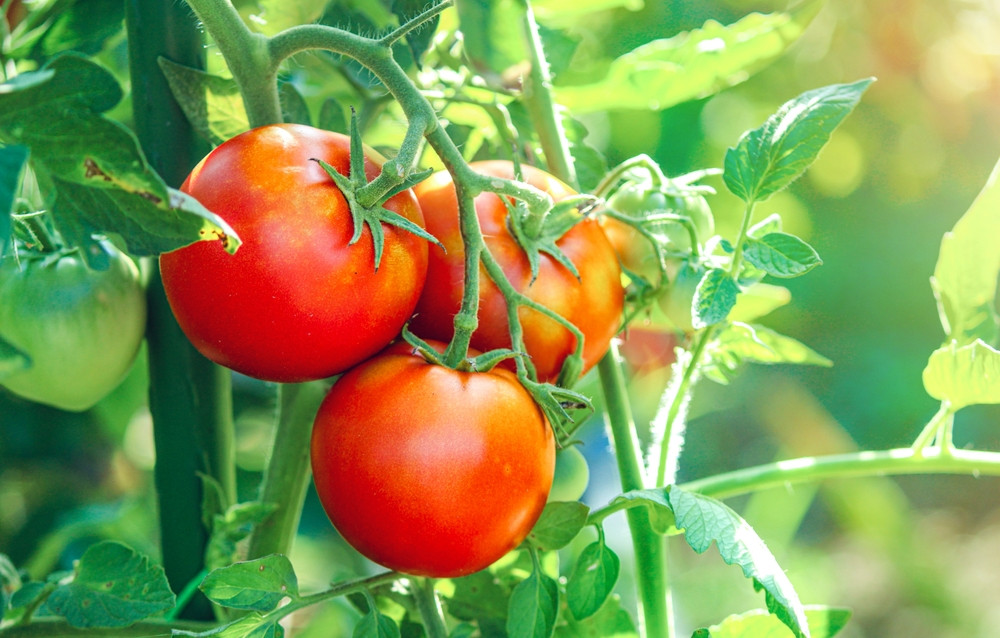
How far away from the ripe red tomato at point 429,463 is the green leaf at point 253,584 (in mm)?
36

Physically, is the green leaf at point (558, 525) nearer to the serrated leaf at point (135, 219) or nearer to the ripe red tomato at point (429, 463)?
the ripe red tomato at point (429, 463)

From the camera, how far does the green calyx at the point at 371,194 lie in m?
0.38

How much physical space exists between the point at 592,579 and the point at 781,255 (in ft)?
0.61

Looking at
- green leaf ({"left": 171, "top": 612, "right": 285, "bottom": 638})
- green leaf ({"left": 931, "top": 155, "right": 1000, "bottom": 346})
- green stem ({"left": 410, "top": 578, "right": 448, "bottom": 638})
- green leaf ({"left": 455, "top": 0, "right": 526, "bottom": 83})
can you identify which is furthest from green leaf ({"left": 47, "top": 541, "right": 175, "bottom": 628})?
green leaf ({"left": 931, "top": 155, "right": 1000, "bottom": 346})

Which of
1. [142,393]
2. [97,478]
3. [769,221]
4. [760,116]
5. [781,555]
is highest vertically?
[769,221]

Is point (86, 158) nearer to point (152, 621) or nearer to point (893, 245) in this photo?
point (152, 621)

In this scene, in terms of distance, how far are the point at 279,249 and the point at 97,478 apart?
0.75 m

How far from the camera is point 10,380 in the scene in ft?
1.75

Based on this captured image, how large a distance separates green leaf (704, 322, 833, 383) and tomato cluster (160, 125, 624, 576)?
0.15 meters

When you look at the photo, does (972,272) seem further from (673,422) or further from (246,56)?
(246,56)

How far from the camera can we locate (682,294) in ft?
1.63

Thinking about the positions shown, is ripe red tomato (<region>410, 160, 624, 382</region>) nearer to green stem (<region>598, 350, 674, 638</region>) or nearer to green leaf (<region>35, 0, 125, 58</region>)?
green stem (<region>598, 350, 674, 638</region>)

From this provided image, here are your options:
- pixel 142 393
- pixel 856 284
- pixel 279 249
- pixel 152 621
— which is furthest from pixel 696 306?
pixel 856 284

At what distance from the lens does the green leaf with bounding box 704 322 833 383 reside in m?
0.54
